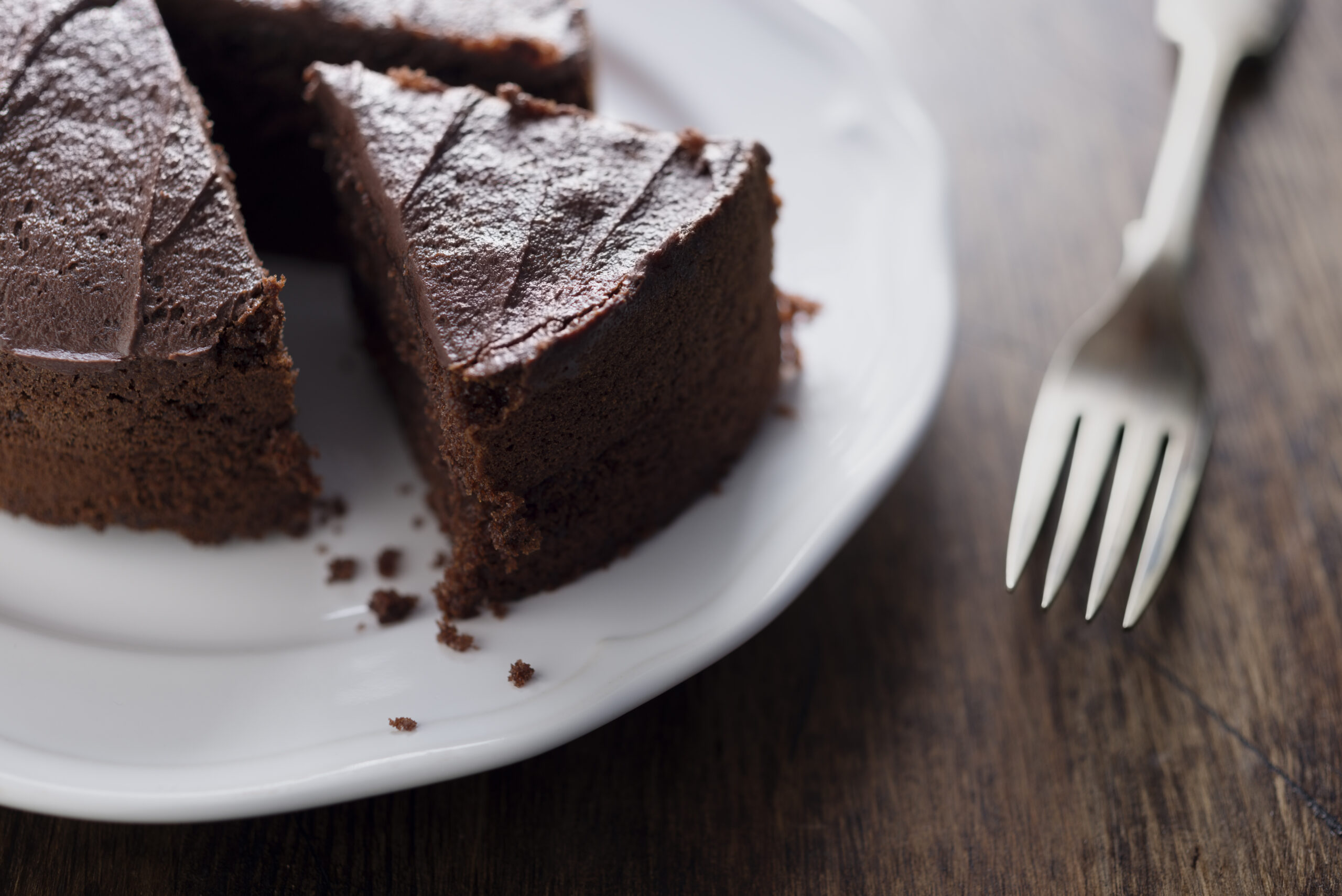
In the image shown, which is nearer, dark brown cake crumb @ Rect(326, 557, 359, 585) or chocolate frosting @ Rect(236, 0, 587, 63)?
dark brown cake crumb @ Rect(326, 557, 359, 585)

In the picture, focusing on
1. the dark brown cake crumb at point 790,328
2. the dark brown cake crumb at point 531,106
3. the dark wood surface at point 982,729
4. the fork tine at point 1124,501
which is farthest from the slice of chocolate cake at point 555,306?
the fork tine at point 1124,501

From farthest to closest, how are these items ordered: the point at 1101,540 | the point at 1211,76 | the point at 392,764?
1. the point at 1211,76
2. the point at 1101,540
3. the point at 392,764

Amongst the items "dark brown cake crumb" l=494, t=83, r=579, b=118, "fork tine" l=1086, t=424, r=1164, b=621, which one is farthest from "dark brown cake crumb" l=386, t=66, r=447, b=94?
"fork tine" l=1086, t=424, r=1164, b=621

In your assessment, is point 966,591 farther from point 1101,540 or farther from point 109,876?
point 109,876

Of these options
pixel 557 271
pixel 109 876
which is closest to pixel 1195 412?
pixel 557 271

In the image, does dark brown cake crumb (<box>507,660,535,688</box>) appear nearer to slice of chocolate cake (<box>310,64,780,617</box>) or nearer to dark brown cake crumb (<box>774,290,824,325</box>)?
slice of chocolate cake (<box>310,64,780,617</box>)

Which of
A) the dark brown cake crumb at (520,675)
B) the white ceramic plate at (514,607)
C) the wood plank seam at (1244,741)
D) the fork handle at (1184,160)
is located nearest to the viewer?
the white ceramic plate at (514,607)

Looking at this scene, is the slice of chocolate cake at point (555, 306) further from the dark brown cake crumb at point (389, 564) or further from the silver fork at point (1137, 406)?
the silver fork at point (1137, 406)
